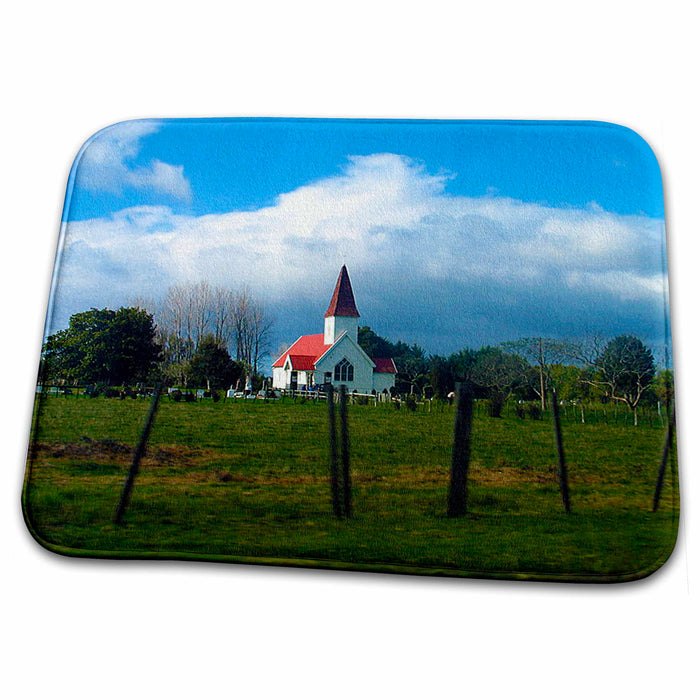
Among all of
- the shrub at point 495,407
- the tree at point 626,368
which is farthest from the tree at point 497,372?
the tree at point 626,368

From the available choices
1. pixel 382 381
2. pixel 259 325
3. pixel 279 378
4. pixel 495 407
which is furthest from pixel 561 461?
pixel 259 325

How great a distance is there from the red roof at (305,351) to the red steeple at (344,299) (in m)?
0.12

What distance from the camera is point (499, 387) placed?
2.26 metres

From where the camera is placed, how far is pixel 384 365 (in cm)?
231

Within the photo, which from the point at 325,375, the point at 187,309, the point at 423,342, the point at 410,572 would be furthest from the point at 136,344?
the point at 410,572

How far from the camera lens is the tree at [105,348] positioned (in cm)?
236

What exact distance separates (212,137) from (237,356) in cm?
80

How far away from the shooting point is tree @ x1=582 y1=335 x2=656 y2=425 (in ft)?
7.25

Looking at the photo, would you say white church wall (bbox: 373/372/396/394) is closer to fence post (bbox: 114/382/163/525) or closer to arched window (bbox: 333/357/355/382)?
arched window (bbox: 333/357/355/382)

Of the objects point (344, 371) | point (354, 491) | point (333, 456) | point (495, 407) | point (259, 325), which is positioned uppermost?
point (259, 325)

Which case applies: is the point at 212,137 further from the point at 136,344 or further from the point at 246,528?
the point at 246,528

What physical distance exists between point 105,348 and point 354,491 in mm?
1024

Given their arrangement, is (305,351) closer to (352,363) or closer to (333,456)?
(352,363)

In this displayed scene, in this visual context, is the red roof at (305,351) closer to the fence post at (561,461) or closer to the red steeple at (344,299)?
the red steeple at (344,299)
